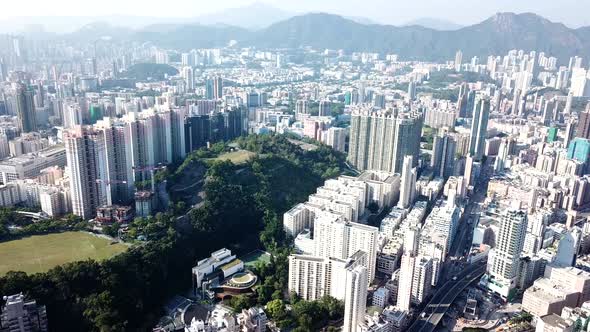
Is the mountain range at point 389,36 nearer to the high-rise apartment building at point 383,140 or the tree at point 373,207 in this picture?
the high-rise apartment building at point 383,140

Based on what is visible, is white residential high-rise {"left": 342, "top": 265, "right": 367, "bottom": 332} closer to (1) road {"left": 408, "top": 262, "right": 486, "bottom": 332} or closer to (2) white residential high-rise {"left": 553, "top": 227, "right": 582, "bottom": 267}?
(1) road {"left": 408, "top": 262, "right": 486, "bottom": 332}

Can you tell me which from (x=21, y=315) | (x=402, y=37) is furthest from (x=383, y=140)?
(x=402, y=37)

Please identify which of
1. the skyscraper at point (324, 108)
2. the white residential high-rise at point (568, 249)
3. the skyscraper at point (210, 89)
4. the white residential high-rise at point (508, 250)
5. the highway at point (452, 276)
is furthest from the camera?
the skyscraper at point (210, 89)

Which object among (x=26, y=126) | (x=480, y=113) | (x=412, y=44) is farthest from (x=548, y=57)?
(x=26, y=126)

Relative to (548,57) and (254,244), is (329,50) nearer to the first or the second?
(548,57)

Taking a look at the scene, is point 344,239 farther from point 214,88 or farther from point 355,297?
point 214,88

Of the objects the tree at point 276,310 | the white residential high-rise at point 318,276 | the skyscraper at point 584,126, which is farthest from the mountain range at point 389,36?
the tree at point 276,310

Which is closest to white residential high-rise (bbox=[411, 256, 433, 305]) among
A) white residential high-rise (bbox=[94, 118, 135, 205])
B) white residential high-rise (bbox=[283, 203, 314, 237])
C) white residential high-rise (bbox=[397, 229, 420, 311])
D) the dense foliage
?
white residential high-rise (bbox=[397, 229, 420, 311])
